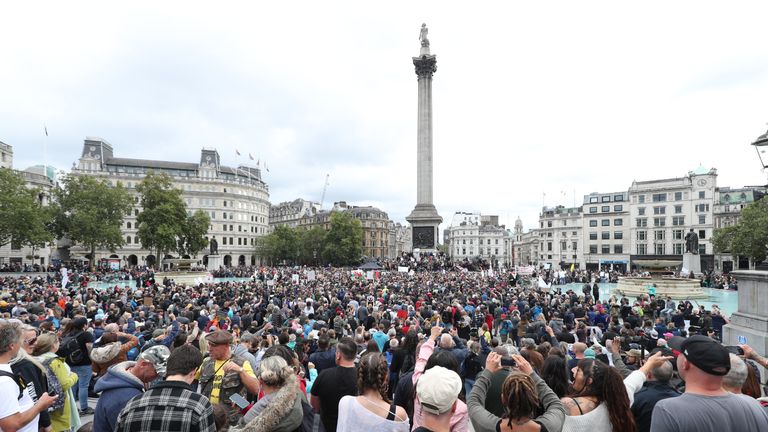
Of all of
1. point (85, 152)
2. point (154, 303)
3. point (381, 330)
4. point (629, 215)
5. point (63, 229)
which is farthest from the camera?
point (85, 152)

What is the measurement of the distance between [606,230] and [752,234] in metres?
34.5

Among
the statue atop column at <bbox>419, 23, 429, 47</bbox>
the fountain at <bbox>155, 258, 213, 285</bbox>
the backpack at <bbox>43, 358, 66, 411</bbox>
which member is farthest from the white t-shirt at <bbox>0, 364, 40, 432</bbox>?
the statue atop column at <bbox>419, 23, 429, 47</bbox>

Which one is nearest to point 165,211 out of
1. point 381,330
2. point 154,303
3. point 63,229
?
Result: point 63,229

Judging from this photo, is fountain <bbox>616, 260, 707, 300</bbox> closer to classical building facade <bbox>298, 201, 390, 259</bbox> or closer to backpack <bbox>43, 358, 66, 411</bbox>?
backpack <bbox>43, 358, 66, 411</bbox>

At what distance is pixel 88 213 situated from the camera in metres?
57.8

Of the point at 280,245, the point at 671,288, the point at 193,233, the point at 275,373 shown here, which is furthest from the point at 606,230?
the point at 275,373

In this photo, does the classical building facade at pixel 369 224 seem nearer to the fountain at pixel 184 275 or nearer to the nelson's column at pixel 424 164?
the nelson's column at pixel 424 164

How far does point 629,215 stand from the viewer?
263 ft

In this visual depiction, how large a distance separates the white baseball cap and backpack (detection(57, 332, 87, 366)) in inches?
301

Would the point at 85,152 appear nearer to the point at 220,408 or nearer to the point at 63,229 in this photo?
the point at 63,229

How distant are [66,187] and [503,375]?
71.2 meters

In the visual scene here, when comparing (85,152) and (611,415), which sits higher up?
(85,152)

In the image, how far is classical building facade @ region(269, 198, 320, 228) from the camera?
5389 inches

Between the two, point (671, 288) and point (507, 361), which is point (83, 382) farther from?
point (671, 288)
